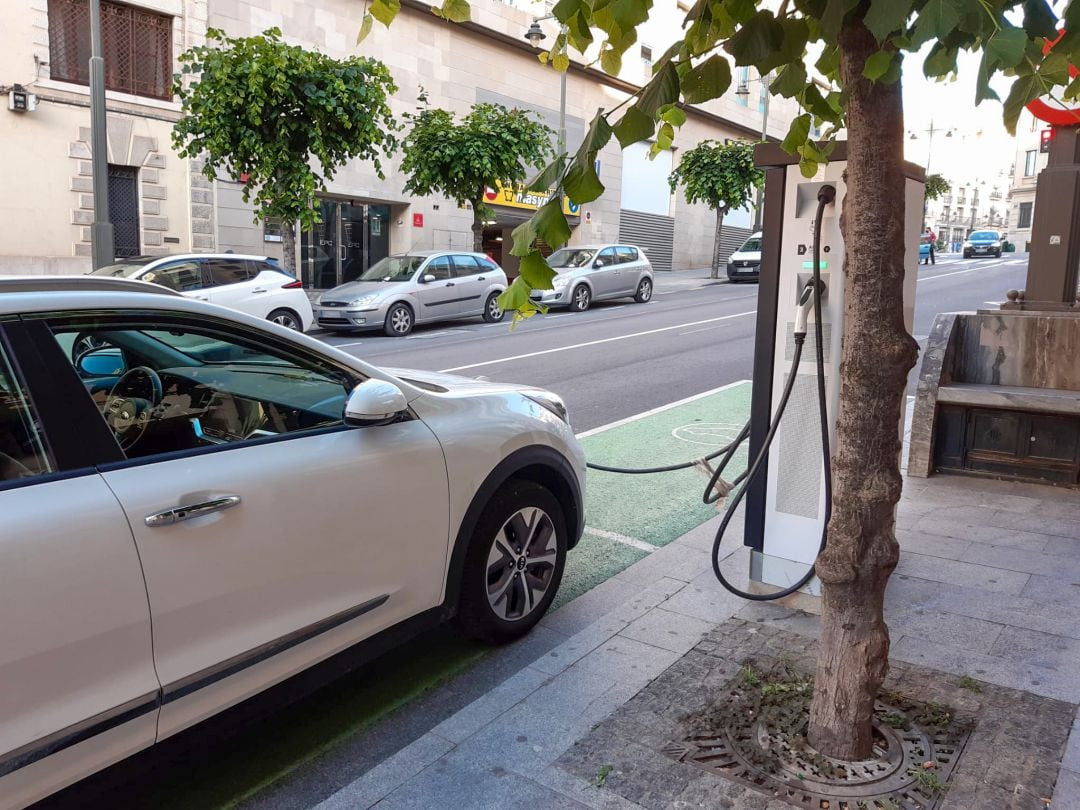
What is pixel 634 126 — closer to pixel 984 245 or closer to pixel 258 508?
pixel 258 508

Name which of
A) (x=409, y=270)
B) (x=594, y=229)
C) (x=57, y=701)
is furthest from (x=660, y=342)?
(x=594, y=229)

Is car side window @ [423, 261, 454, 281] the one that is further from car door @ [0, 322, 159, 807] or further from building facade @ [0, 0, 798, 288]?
car door @ [0, 322, 159, 807]

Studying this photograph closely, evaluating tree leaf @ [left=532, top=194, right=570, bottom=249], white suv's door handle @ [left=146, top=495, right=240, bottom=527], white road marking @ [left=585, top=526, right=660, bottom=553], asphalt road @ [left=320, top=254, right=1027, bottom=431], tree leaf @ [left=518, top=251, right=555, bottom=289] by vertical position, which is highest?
tree leaf @ [left=532, top=194, right=570, bottom=249]

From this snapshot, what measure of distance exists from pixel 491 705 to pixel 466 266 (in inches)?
610

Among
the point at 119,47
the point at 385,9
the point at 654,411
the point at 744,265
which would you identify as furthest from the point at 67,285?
the point at 744,265

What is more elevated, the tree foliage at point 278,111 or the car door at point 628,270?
the tree foliage at point 278,111

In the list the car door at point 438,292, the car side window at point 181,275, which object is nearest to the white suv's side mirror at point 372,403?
the car side window at point 181,275

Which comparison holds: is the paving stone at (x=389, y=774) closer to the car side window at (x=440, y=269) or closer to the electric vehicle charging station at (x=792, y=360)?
the electric vehicle charging station at (x=792, y=360)

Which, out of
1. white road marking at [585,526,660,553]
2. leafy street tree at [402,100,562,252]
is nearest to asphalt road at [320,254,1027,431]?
white road marking at [585,526,660,553]

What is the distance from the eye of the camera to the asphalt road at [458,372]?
2861 millimetres

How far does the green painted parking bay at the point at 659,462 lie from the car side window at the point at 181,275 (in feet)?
26.4

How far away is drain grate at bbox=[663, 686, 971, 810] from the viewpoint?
2688mm

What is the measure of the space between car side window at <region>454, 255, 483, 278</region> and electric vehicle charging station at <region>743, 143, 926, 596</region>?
14.3 m

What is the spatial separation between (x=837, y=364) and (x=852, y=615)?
4.42ft
